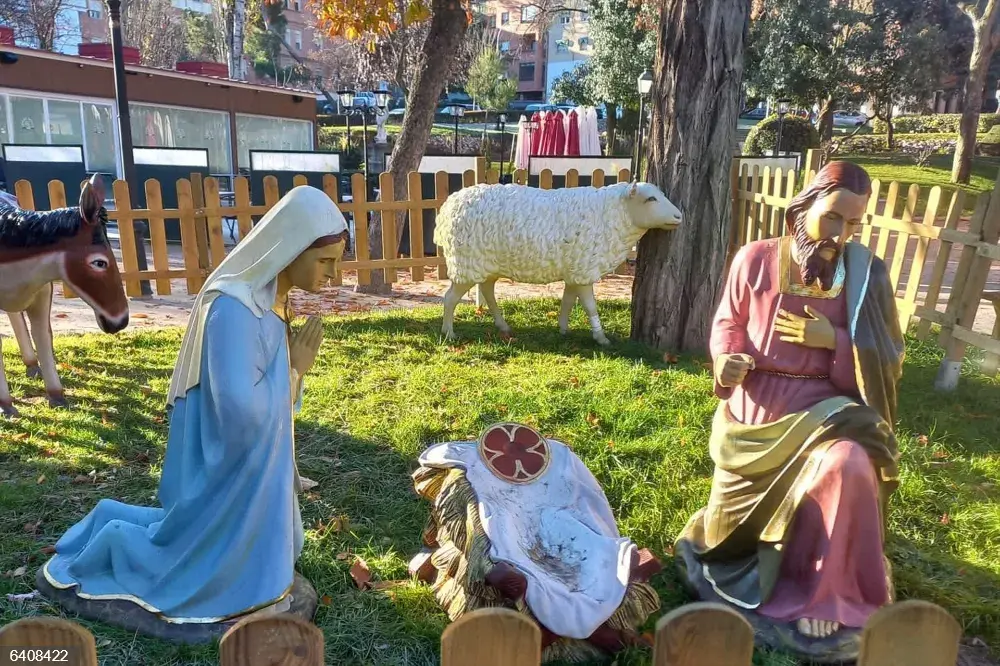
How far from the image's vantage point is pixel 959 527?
12.5 feet

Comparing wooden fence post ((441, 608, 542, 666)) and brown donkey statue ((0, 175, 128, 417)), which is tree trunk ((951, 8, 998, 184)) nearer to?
brown donkey statue ((0, 175, 128, 417))

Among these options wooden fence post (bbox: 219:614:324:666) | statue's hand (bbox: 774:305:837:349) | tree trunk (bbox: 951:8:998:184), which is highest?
tree trunk (bbox: 951:8:998:184)

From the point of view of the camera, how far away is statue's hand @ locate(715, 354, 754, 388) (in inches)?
109

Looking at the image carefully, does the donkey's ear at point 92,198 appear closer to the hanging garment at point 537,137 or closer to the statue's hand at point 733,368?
the statue's hand at point 733,368

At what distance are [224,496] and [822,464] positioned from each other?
6.61ft

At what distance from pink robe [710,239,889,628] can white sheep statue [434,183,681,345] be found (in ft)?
11.7

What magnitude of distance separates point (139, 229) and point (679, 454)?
263 inches

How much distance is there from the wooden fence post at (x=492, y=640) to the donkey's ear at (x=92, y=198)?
3.82m

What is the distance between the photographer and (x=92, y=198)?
4.18m

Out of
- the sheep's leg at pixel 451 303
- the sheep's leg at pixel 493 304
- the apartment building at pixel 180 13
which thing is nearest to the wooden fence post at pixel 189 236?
the sheep's leg at pixel 451 303

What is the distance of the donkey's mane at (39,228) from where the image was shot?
4309 millimetres

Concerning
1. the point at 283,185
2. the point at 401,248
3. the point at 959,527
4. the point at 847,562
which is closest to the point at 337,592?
the point at 847,562

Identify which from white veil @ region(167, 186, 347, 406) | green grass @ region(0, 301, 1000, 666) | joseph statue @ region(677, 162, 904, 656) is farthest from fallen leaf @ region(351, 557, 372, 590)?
joseph statue @ region(677, 162, 904, 656)

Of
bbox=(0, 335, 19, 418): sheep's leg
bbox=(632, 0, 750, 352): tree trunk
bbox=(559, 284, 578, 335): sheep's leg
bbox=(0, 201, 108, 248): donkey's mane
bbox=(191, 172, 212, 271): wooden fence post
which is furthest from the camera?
bbox=(191, 172, 212, 271): wooden fence post
